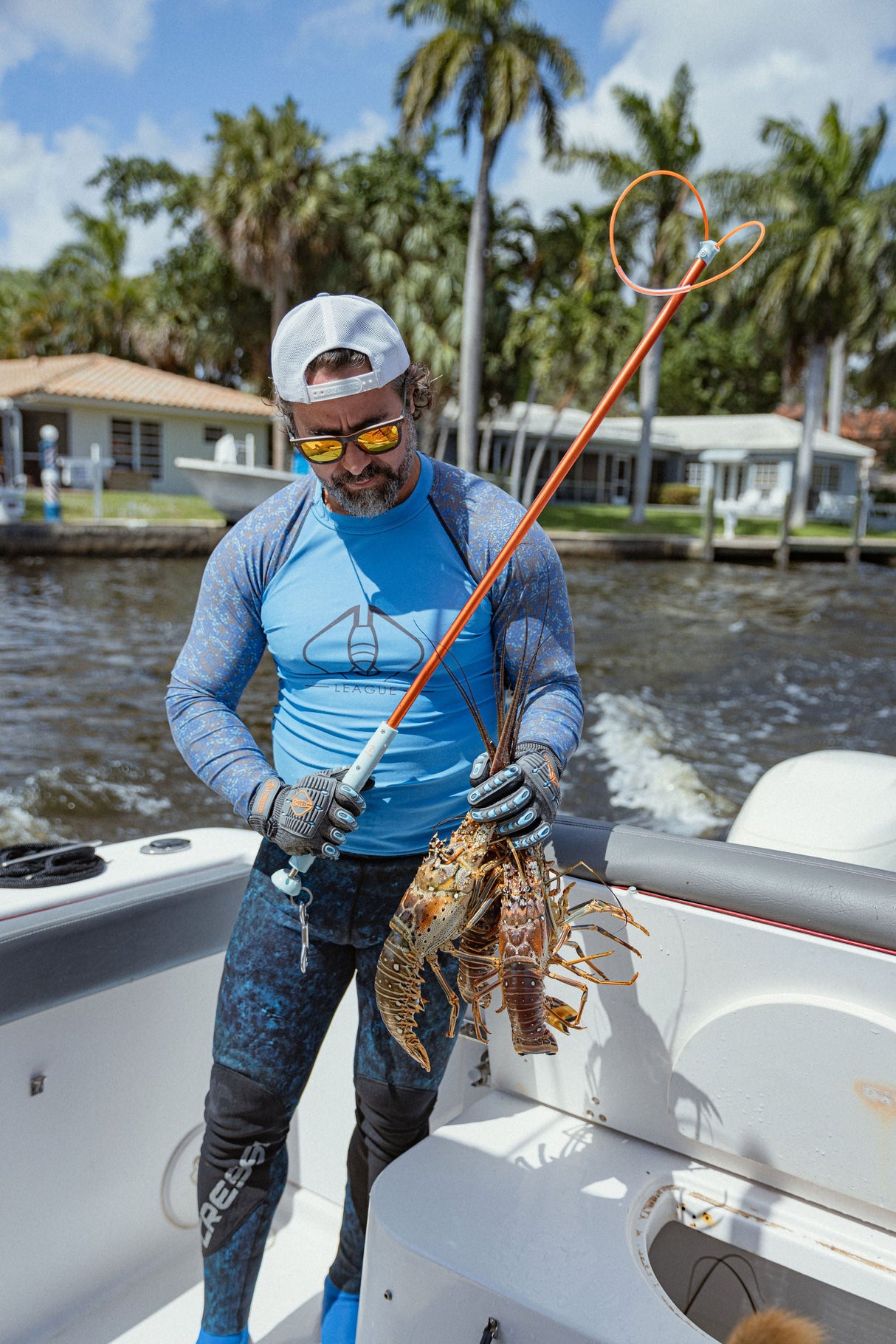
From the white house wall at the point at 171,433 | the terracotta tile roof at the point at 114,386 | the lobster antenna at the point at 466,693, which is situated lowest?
the lobster antenna at the point at 466,693

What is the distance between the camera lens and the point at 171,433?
30.9 meters

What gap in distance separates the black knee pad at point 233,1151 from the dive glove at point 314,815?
0.57 m

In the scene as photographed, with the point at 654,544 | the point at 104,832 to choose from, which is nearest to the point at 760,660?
the point at 104,832

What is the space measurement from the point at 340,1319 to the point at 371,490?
1.85m

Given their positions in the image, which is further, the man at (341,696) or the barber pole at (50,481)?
the barber pole at (50,481)

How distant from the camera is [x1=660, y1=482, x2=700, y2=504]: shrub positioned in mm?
43156

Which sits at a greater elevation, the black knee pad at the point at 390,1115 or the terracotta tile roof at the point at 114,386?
the terracotta tile roof at the point at 114,386

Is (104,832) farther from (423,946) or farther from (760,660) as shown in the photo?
(760,660)

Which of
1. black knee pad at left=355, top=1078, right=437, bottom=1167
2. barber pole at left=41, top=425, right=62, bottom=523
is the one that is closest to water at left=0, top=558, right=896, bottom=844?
barber pole at left=41, top=425, right=62, bottom=523

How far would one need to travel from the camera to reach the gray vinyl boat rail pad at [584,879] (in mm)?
1859

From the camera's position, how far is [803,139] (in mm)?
31969

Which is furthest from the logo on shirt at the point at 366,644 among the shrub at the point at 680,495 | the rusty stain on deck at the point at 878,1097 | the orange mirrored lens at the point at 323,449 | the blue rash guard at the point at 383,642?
the shrub at the point at 680,495

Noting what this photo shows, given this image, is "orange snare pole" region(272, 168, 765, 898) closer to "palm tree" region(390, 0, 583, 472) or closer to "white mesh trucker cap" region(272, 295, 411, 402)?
"white mesh trucker cap" region(272, 295, 411, 402)

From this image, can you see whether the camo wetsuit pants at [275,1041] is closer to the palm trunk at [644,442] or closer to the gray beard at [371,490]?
the gray beard at [371,490]
